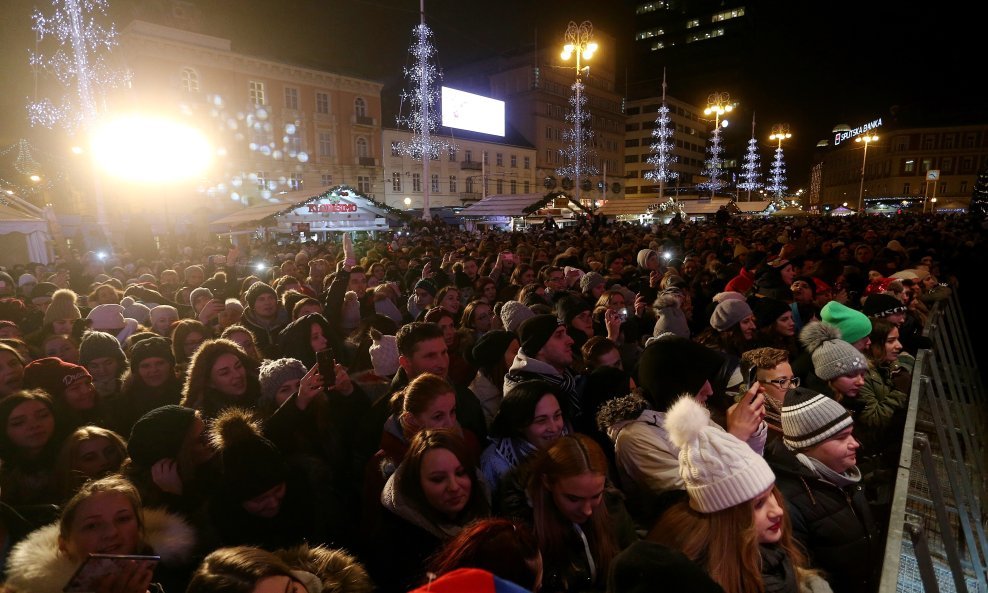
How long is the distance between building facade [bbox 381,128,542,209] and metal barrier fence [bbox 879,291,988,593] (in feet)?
136

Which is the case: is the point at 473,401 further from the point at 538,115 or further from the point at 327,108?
the point at 538,115

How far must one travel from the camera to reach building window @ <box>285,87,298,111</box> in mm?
40812

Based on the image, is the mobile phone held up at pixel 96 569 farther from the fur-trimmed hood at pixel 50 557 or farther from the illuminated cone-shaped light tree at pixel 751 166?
the illuminated cone-shaped light tree at pixel 751 166

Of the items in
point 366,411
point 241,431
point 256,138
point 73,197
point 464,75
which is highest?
point 464,75

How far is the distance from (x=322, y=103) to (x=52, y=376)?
4468 centimetres

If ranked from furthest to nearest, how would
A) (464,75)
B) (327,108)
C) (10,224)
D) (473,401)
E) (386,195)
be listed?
(464,75) < (386,195) < (327,108) < (10,224) < (473,401)

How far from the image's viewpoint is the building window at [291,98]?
40.8 m

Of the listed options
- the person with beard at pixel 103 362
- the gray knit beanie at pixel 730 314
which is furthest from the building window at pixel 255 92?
the gray knit beanie at pixel 730 314

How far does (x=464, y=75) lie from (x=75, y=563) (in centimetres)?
7415

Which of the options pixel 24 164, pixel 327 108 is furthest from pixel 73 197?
pixel 327 108

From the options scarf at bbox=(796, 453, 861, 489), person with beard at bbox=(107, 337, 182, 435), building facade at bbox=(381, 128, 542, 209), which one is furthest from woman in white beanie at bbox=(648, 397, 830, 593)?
building facade at bbox=(381, 128, 542, 209)

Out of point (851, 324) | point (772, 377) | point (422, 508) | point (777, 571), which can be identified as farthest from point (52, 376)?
point (851, 324)

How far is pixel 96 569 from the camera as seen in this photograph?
1411 millimetres

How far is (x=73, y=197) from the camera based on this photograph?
39.7m
